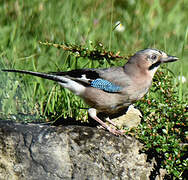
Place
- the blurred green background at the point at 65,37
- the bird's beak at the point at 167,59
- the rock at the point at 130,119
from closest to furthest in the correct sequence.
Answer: the bird's beak at the point at 167,59, the rock at the point at 130,119, the blurred green background at the point at 65,37

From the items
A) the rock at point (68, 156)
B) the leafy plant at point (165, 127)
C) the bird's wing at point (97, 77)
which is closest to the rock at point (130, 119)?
the leafy plant at point (165, 127)

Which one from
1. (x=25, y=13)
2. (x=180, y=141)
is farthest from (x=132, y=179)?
(x=25, y=13)

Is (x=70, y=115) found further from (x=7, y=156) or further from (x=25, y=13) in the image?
(x=25, y=13)

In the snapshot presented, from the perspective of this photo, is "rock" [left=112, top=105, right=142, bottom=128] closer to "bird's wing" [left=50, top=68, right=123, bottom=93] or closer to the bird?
the bird

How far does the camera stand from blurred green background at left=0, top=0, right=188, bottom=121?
4666mm

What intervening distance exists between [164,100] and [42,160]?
143 cm

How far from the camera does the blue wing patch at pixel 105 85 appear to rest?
13.5 ft

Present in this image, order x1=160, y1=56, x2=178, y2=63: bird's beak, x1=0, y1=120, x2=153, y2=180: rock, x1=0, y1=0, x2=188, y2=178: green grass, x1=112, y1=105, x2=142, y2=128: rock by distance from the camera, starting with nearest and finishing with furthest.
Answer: x1=0, y1=120, x2=153, y2=180: rock < x1=160, y1=56, x2=178, y2=63: bird's beak < x1=112, y1=105, x2=142, y2=128: rock < x1=0, y1=0, x2=188, y2=178: green grass

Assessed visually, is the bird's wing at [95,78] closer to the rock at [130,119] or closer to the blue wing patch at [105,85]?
the blue wing patch at [105,85]

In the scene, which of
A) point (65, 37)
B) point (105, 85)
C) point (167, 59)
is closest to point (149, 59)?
point (167, 59)

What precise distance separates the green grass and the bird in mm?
224

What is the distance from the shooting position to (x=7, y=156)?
3.66 m

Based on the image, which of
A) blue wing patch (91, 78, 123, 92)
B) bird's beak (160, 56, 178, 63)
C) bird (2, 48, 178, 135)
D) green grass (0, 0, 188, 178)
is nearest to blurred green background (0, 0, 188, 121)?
green grass (0, 0, 188, 178)

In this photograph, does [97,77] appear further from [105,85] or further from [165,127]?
[165,127]
